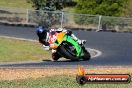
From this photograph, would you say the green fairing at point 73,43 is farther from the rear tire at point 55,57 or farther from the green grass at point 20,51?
the green grass at point 20,51

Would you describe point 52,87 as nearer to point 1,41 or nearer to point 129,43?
point 1,41

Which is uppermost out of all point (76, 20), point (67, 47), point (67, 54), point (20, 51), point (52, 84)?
point (52, 84)

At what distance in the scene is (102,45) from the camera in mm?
29359

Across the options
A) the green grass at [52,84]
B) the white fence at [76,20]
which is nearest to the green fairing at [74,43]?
the green grass at [52,84]

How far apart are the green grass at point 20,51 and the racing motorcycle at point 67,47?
2.21 meters

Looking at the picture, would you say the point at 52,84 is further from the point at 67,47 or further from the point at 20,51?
the point at 20,51

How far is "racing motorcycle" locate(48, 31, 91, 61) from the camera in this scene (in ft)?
70.8

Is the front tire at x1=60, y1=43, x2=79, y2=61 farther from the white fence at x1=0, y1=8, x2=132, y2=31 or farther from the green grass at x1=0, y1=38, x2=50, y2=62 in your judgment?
the white fence at x1=0, y1=8, x2=132, y2=31

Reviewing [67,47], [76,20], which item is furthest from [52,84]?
[76,20]

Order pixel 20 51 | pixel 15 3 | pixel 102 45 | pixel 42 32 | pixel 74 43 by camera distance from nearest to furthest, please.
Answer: pixel 42 32 < pixel 74 43 < pixel 20 51 < pixel 102 45 < pixel 15 3

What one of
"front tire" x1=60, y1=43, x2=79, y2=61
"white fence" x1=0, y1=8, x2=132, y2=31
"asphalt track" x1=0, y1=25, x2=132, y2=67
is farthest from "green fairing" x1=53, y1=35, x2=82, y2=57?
"white fence" x1=0, y1=8, x2=132, y2=31

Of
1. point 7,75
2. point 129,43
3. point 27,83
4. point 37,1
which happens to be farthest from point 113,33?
point 27,83

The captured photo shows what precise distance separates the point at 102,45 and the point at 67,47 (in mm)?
7744

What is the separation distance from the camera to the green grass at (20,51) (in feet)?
77.7
